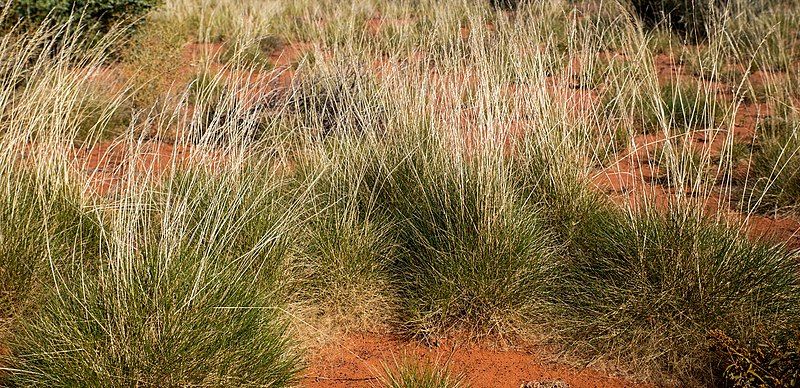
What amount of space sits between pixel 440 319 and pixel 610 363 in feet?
2.48

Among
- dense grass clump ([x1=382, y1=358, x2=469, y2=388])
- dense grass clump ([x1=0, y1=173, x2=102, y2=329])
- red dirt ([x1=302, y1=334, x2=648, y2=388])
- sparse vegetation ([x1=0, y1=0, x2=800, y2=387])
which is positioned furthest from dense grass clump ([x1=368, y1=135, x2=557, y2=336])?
dense grass clump ([x1=0, y1=173, x2=102, y2=329])

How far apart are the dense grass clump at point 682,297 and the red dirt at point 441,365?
6.8 inches

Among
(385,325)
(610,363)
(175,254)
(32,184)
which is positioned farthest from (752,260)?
(32,184)

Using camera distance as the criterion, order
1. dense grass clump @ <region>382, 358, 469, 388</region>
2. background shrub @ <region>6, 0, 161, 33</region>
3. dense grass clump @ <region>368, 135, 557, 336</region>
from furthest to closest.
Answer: background shrub @ <region>6, 0, 161, 33</region>, dense grass clump @ <region>368, 135, 557, 336</region>, dense grass clump @ <region>382, 358, 469, 388</region>

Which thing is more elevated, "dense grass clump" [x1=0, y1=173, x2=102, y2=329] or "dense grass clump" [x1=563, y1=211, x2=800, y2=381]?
"dense grass clump" [x1=0, y1=173, x2=102, y2=329]

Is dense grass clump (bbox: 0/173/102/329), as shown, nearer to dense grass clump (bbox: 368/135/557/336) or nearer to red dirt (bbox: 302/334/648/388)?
red dirt (bbox: 302/334/648/388)

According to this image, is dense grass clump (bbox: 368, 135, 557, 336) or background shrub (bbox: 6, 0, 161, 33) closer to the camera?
dense grass clump (bbox: 368, 135, 557, 336)

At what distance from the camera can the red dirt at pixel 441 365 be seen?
3.40 metres

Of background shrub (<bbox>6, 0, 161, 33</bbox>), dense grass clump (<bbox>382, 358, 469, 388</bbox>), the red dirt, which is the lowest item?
the red dirt

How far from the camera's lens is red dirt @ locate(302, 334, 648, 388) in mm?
3400

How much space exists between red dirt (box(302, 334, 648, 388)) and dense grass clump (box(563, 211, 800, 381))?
0.56 feet

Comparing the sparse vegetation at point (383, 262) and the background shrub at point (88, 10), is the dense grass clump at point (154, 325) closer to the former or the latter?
the sparse vegetation at point (383, 262)

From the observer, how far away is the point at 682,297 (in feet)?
11.6

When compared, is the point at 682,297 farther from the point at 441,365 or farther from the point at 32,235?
the point at 32,235
